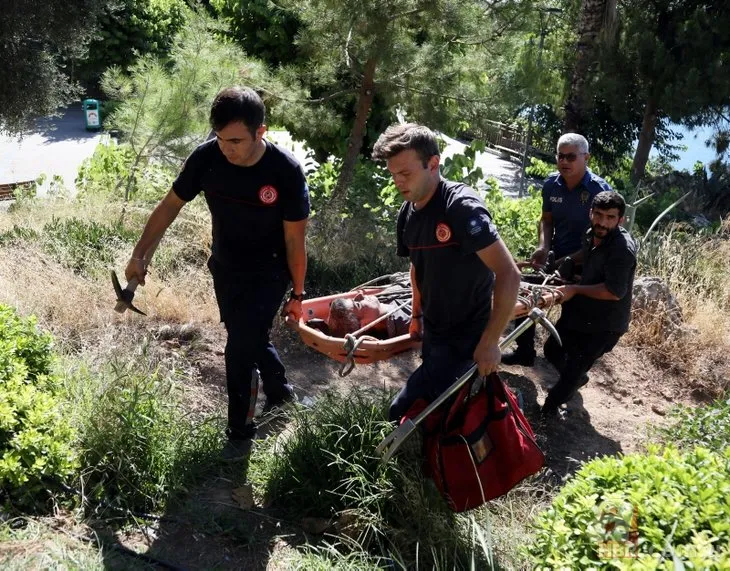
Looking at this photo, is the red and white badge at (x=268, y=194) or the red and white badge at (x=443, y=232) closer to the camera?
the red and white badge at (x=443, y=232)

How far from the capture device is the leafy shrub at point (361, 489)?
310 centimetres

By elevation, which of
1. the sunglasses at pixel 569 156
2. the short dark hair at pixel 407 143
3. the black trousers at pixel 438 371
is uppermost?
the sunglasses at pixel 569 156

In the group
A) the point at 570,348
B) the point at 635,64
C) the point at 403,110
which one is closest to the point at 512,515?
the point at 570,348

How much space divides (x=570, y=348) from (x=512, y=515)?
1635 millimetres

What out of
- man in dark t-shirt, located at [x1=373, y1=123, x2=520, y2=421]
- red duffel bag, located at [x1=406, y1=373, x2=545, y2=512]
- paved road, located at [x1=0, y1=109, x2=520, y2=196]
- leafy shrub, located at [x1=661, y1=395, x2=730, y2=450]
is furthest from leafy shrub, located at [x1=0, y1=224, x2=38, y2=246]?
paved road, located at [x1=0, y1=109, x2=520, y2=196]

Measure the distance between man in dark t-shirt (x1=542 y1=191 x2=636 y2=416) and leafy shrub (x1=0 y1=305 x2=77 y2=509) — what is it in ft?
8.98

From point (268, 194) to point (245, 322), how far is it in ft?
2.13

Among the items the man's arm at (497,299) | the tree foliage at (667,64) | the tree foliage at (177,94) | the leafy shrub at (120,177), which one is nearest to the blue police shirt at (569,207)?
the man's arm at (497,299)

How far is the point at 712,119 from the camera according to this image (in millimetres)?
12938

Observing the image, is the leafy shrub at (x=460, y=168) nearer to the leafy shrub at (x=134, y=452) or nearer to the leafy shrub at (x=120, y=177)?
the leafy shrub at (x=120, y=177)

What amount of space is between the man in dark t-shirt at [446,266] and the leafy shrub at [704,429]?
5.02 feet

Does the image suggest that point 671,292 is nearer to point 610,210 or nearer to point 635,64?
point 610,210

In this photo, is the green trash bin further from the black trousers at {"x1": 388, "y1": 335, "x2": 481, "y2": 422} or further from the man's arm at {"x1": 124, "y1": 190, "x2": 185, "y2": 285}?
the black trousers at {"x1": 388, "y1": 335, "x2": 481, "y2": 422}

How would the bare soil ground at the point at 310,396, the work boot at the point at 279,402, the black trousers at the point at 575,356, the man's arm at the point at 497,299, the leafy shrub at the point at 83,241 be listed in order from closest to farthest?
the man's arm at the point at 497,299 < the bare soil ground at the point at 310,396 < the work boot at the point at 279,402 < the black trousers at the point at 575,356 < the leafy shrub at the point at 83,241
